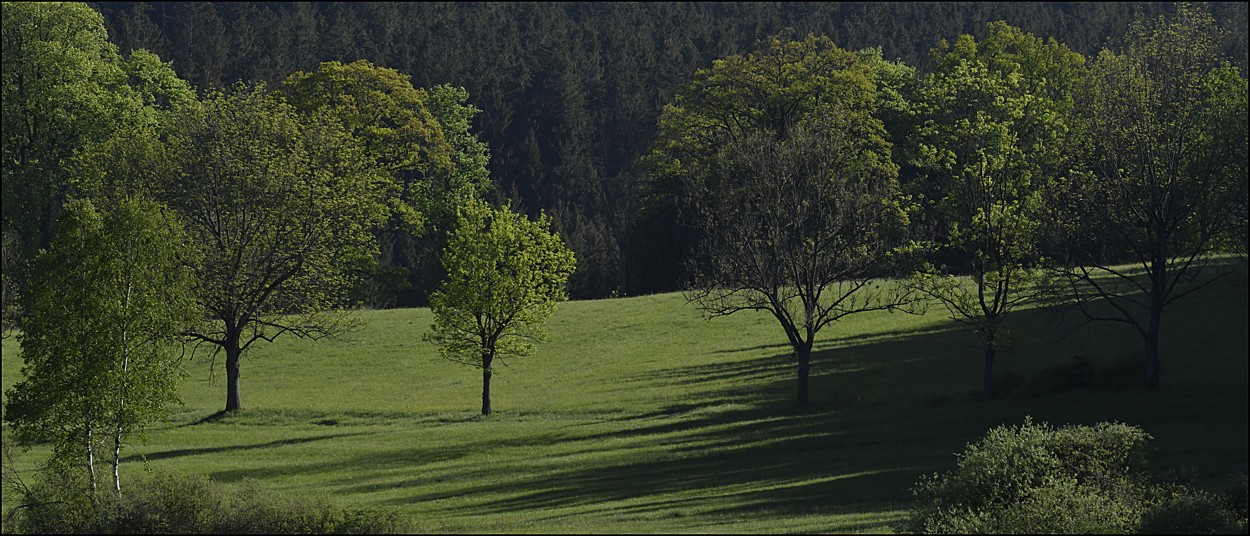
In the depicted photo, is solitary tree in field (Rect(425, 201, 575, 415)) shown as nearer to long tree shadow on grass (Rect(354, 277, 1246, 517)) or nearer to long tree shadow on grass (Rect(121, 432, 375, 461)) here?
long tree shadow on grass (Rect(121, 432, 375, 461))

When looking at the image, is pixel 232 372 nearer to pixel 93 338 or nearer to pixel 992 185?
pixel 93 338

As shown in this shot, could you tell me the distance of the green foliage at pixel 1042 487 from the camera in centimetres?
2219

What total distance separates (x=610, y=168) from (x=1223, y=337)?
120348 mm

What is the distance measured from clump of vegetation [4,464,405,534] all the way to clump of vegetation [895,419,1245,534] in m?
11.5

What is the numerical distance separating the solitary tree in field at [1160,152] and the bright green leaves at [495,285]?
18.4 metres

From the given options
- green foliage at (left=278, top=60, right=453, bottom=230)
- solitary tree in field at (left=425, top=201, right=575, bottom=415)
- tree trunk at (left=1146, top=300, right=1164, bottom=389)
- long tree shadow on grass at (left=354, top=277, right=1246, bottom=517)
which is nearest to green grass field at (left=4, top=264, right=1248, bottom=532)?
long tree shadow on grass at (left=354, top=277, right=1246, bottom=517)

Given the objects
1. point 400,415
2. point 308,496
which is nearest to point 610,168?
point 400,415

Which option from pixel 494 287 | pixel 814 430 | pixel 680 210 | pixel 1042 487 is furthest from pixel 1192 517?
pixel 680 210

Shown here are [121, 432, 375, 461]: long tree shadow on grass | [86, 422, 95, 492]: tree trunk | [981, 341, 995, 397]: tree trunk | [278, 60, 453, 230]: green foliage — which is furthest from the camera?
[278, 60, 453, 230]: green foliage

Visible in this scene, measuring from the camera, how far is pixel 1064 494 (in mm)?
22875

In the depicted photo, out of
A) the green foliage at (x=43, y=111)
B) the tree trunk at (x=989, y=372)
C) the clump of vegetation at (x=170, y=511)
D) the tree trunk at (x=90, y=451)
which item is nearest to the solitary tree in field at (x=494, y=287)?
the tree trunk at (x=989, y=372)

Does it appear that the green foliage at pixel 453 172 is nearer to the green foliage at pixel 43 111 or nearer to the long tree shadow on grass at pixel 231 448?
the green foliage at pixel 43 111

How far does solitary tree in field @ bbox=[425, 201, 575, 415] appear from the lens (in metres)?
48.3

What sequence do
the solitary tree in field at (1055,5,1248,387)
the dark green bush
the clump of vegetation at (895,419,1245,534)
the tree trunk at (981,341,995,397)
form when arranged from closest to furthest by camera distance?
the dark green bush → the clump of vegetation at (895,419,1245,534) → the solitary tree in field at (1055,5,1248,387) → the tree trunk at (981,341,995,397)
